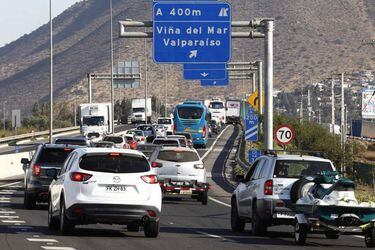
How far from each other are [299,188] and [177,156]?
45.8 feet

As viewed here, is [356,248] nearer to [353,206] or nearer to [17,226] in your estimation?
[353,206]

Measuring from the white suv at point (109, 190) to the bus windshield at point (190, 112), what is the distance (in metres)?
Result: 63.7

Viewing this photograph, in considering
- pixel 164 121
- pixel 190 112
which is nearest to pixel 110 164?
pixel 190 112

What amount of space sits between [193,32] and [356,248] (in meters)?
26.0

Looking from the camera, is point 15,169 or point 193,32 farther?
point 15,169

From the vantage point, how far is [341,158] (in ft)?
201

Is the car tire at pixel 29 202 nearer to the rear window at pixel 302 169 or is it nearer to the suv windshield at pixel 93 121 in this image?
the rear window at pixel 302 169

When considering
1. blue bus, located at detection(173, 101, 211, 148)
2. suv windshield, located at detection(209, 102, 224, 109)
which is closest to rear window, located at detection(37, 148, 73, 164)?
blue bus, located at detection(173, 101, 211, 148)

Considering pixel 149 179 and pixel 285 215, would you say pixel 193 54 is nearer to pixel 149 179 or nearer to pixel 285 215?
pixel 285 215

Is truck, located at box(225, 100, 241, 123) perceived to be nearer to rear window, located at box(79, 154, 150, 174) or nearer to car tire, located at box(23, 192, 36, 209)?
car tire, located at box(23, 192, 36, 209)

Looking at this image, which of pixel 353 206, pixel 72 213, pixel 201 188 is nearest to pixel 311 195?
pixel 353 206

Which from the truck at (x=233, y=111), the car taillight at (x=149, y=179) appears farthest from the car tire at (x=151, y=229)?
the truck at (x=233, y=111)

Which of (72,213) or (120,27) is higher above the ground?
(120,27)

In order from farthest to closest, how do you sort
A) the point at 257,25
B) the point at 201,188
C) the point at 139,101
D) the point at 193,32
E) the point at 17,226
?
1. the point at 139,101
2. the point at 193,32
3. the point at 257,25
4. the point at 201,188
5. the point at 17,226
